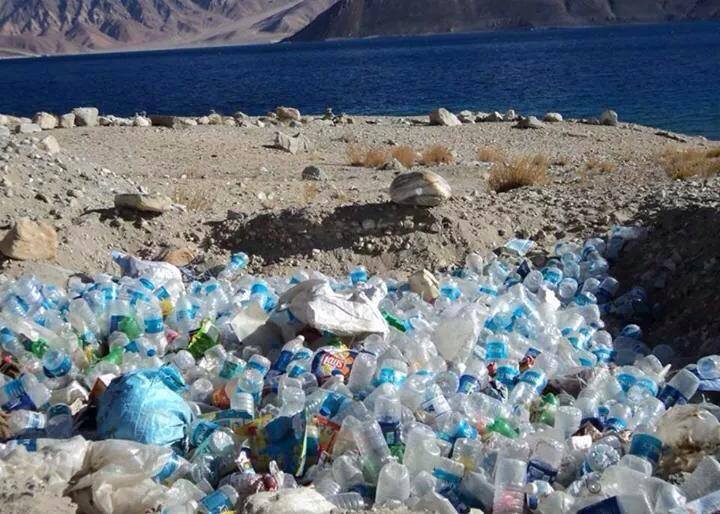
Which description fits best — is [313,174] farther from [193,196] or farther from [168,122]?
[168,122]

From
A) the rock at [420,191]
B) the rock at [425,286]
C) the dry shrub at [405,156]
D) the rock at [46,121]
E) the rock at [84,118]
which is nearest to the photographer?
the rock at [425,286]

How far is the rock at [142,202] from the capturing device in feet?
25.0

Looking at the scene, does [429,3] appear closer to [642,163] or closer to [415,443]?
[642,163]

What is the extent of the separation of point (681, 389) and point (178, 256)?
4.14 m

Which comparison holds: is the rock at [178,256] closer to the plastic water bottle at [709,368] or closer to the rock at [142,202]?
the rock at [142,202]

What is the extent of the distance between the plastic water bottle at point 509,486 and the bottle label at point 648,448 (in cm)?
52

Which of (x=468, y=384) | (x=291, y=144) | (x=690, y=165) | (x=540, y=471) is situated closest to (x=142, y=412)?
(x=468, y=384)

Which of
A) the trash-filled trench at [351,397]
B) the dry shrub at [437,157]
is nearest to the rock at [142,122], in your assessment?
the dry shrub at [437,157]

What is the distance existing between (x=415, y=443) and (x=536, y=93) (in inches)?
1170

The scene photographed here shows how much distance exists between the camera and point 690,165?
33.0 feet

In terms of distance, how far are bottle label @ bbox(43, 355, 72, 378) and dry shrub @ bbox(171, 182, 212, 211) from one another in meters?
3.86

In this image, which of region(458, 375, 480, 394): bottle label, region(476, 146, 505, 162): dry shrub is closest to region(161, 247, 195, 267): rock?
region(458, 375, 480, 394): bottle label

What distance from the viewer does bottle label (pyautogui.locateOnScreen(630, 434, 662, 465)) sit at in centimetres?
373

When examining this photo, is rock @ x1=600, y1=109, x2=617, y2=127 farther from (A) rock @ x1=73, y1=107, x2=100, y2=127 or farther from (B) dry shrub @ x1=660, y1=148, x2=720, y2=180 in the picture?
(A) rock @ x1=73, y1=107, x2=100, y2=127
